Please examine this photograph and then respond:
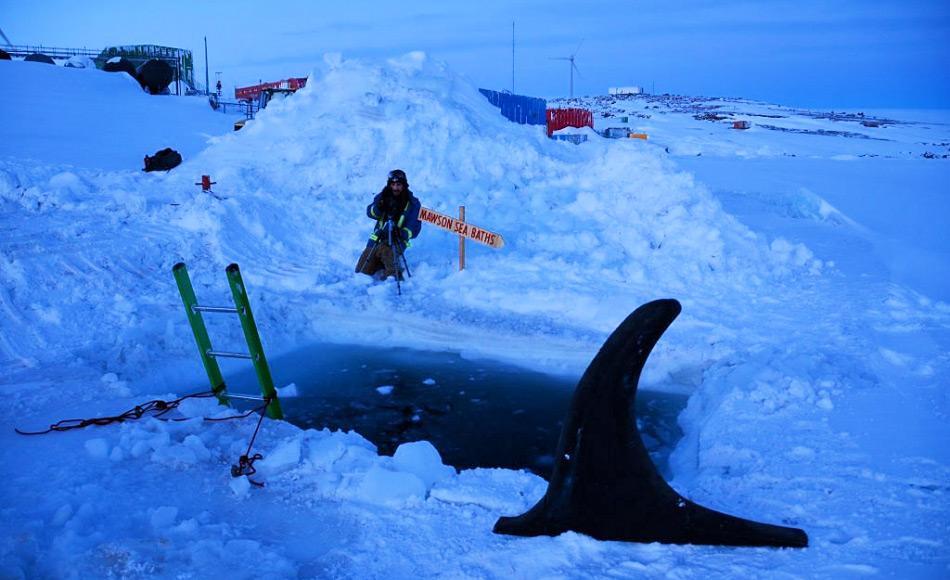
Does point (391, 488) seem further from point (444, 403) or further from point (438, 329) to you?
point (438, 329)

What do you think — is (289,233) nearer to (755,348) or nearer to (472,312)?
(472,312)

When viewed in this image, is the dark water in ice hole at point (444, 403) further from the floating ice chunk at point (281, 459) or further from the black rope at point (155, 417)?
the floating ice chunk at point (281, 459)

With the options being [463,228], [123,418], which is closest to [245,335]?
[123,418]

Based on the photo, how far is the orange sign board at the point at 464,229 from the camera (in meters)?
9.28

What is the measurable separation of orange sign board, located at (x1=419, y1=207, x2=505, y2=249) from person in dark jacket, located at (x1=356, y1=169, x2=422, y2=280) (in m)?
0.26

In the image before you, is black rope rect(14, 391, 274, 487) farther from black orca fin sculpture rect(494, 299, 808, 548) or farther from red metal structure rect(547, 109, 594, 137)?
red metal structure rect(547, 109, 594, 137)

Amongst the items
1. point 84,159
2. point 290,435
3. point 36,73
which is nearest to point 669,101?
point 36,73

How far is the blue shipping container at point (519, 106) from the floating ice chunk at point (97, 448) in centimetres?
1903

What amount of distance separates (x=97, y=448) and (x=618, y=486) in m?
3.21

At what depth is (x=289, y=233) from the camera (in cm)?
1077

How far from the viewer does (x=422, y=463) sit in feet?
13.7

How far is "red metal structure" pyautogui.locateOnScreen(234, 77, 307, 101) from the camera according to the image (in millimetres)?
33531

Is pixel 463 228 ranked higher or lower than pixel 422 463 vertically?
higher

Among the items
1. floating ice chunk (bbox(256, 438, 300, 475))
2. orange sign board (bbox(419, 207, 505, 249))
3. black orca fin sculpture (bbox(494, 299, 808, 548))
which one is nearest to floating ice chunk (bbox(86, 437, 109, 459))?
floating ice chunk (bbox(256, 438, 300, 475))
